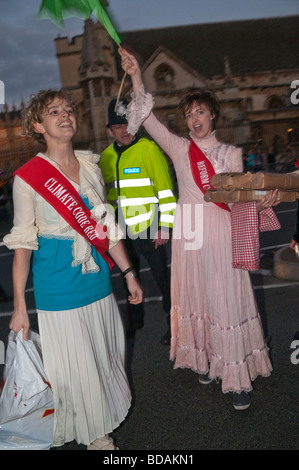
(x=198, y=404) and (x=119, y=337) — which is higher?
(x=119, y=337)

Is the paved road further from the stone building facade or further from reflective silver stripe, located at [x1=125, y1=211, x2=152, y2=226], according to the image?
the stone building facade

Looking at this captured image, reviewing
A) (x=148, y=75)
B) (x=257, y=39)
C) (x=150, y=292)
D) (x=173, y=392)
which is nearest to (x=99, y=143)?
(x=148, y=75)

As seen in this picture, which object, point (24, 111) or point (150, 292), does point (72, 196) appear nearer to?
point (24, 111)

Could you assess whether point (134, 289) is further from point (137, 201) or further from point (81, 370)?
point (137, 201)

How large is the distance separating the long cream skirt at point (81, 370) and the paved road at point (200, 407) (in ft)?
0.99

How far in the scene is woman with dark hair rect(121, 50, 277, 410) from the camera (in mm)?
3188

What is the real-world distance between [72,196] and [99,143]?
35.4 metres

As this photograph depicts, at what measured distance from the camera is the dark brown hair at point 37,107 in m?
2.50

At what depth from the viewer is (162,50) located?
39.9 meters

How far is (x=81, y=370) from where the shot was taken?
2543mm

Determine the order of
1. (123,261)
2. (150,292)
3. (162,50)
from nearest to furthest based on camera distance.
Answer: (123,261)
(150,292)
(162,50)

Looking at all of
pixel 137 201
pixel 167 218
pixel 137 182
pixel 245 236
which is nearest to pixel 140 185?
pixel 137 182

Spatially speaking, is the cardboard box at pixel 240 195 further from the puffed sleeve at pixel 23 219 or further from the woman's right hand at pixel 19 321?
the woman's right hand at pixel 19 321
